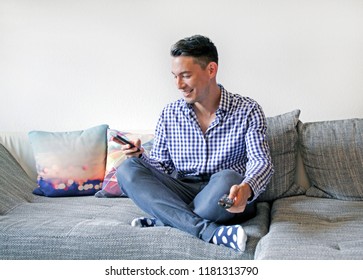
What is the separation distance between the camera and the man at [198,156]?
2006 mm

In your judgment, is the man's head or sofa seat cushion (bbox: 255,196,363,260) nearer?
sofa seat cushion (bbox: 255,196,363,260)

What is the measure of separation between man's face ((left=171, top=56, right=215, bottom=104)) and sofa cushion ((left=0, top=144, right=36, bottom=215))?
0.90 meters

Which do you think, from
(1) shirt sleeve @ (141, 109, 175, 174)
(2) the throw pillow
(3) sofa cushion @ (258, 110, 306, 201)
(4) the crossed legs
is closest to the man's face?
(1) shirt sleeve @ (141, 109, 175, 174)

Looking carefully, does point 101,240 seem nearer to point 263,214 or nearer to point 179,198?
point 179,198

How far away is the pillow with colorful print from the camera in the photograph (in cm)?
265

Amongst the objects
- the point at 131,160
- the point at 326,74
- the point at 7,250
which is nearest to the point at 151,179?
the point at 131,160

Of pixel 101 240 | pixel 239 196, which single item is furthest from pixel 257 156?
pixel 101 240

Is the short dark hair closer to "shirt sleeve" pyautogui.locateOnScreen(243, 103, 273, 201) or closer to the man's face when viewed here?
the man's face

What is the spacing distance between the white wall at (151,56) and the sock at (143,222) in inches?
39.2

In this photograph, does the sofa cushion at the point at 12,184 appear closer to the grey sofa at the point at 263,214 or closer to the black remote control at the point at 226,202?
the grey sofa at the point at 263,214

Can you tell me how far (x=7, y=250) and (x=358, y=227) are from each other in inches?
48.6

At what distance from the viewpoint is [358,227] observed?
1973 mm
